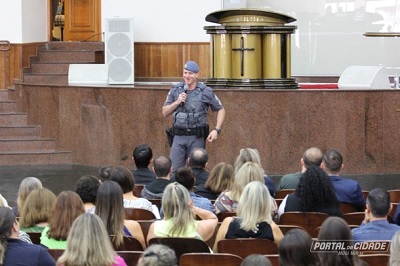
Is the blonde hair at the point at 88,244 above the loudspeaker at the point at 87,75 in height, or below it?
below

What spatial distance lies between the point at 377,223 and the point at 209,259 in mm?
1466

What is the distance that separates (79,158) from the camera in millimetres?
17875

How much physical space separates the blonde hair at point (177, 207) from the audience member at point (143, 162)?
3100mm

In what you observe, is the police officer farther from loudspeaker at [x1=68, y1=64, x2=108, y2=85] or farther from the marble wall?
loudspeaker at [x1=68, y1=64, x2=108, y2=85]

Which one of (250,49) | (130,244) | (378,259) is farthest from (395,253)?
(250,49)

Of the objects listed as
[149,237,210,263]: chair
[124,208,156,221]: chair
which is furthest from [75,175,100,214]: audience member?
[149,237,210,263]: chair

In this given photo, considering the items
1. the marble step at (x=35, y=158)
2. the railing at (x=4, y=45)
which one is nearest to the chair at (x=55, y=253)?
the marble step at (x=35, y=158)

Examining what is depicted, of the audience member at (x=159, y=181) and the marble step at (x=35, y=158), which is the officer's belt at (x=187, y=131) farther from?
the marble step at (x=35, y=158)

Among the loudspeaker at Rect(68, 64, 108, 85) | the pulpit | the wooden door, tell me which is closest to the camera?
the pulpit

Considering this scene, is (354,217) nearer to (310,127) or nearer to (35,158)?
(310,127)

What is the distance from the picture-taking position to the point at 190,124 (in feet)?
43.7

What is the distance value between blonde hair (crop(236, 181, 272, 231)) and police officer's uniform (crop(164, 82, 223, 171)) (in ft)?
16.9

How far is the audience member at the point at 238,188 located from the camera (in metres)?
9.53

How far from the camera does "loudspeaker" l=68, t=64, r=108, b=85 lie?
62.5ft
